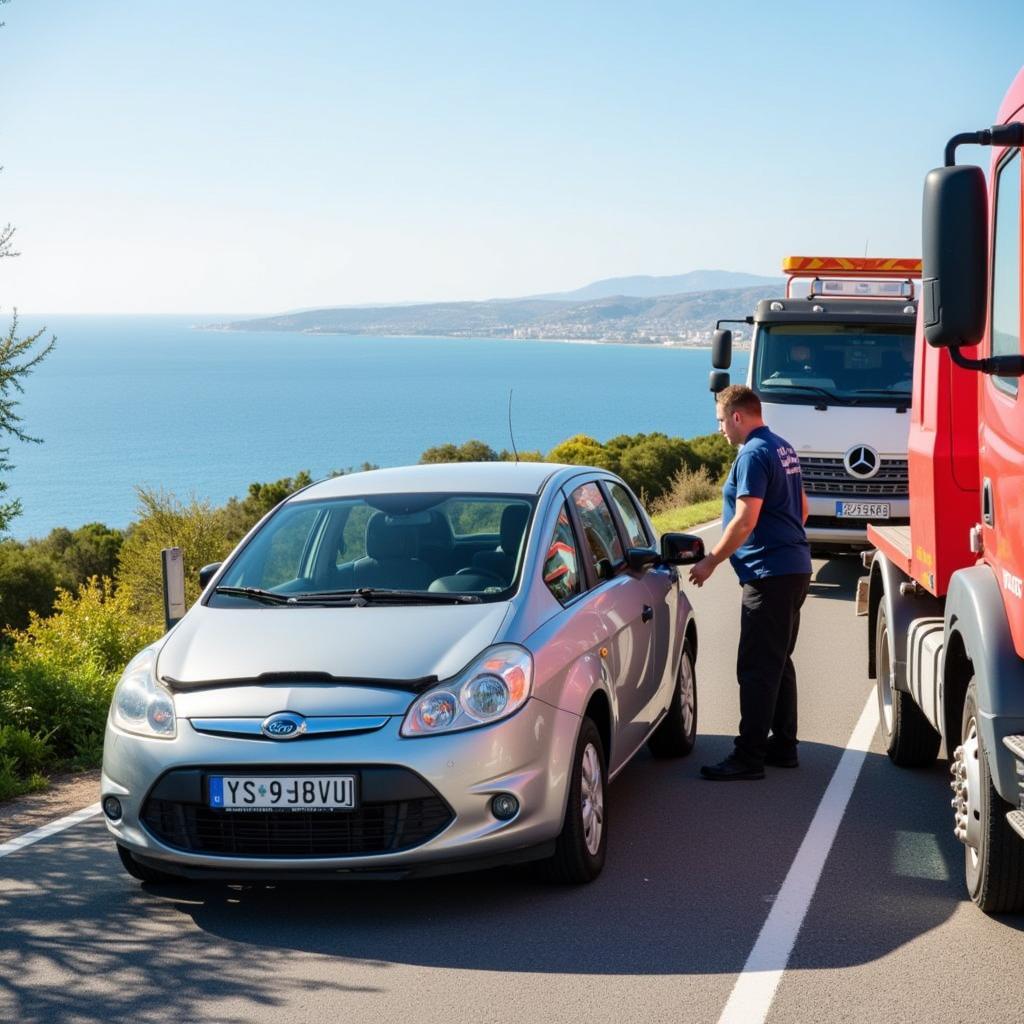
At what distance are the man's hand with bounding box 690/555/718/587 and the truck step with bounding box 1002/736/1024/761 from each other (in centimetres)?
263

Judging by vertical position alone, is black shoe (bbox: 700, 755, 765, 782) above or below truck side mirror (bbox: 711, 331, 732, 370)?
below

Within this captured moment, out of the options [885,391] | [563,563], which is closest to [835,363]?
[885,391]

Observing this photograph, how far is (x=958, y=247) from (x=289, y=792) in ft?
9.18

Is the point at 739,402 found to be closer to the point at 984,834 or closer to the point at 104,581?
the point at 984,834

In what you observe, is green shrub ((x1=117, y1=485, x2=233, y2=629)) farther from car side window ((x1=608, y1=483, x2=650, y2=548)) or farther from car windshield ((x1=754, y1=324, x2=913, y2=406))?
car side window ((x1=608, y1=483, x2=650, y2=548))

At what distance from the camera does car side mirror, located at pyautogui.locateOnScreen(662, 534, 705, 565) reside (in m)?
7.00

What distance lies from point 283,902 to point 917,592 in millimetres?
3520

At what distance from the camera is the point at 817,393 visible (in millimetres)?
14570

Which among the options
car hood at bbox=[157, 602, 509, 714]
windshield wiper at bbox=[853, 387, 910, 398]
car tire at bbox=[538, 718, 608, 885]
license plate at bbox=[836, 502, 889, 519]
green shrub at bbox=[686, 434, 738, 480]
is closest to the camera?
car hood at bbox=[157, 602, 509, 714]

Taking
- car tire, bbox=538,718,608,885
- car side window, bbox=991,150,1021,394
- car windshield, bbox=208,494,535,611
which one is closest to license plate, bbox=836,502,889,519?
car windshield, bbox=208,494,535,611

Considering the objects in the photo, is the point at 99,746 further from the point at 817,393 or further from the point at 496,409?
the point at 496,409

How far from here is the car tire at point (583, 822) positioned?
212 inches

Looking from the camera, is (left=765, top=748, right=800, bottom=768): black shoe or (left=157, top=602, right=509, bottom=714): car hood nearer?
(left=157, top=602, right=509, bottom=714): car hood

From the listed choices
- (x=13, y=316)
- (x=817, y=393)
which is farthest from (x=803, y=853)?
(x=817, y=393)
